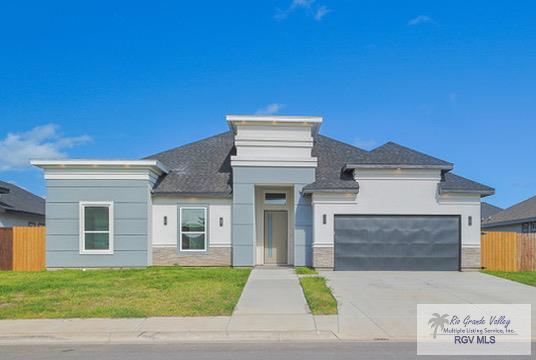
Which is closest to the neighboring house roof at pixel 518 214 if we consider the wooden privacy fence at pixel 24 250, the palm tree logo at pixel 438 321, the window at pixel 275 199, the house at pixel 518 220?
the house at pixel 518 220

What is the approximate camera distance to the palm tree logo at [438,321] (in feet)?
29.6

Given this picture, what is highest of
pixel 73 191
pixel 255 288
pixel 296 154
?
pixel 296 154

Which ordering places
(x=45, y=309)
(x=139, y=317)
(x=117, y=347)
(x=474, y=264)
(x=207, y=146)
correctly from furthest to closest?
(x=207, y=146) → (x=474, y=264) → (x=45, y=309) → (x=139, y=317) → (x=117, y=347)

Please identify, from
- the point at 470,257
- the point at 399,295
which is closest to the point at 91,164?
the point at 399,295

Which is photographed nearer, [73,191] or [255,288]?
[255,288]

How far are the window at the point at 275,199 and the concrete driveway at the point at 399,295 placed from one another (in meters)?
4.13

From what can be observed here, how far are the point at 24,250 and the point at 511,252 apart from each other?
772 inches

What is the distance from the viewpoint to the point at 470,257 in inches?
723

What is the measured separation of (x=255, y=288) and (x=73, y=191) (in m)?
9.26

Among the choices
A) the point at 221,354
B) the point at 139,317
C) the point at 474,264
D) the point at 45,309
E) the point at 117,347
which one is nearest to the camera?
the point at 221,354

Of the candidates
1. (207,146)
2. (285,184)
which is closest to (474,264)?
(285,184)

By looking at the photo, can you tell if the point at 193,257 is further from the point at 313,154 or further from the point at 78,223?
the point at 313,154

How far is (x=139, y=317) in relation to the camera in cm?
955

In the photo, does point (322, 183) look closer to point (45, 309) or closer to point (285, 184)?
point (285, 184)
